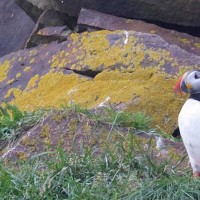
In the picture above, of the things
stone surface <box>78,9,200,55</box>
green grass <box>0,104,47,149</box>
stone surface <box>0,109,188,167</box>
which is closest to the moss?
stone surface <box>78,9,200,55</box>

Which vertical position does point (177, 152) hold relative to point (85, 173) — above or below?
below

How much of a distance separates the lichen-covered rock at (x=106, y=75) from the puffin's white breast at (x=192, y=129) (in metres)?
1.08

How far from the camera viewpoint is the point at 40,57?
8562 millimetres

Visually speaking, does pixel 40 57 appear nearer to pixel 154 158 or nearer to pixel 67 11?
pixel 67 11

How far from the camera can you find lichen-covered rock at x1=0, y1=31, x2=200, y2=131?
743cm

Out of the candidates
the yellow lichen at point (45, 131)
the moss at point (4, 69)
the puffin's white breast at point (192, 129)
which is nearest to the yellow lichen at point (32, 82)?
the moss at point (4, 69)

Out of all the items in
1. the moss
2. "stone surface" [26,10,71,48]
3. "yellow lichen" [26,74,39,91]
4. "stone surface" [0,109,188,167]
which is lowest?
the moss

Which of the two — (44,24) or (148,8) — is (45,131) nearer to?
(148,8)

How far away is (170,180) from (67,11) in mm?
3097

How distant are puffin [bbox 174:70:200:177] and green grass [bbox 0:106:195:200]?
0.13 metres

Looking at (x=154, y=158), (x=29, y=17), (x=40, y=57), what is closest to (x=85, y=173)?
(x=154, y=158)

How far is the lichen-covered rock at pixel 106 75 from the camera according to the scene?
7.43 meters

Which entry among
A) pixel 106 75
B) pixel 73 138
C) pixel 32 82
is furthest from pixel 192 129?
pixel 32 82

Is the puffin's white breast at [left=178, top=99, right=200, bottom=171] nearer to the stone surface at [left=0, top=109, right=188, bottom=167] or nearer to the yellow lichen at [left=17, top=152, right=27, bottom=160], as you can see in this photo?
the stone surface at [left=0, top=109, right=188, bottom=167]
